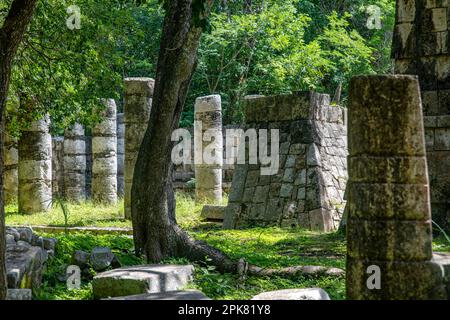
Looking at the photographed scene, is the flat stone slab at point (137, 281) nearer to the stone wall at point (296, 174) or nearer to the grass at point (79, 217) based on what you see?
the stone wall at point (296, 174)

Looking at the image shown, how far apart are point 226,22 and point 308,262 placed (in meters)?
16.4

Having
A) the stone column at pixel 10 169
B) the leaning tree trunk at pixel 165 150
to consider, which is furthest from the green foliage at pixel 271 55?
the leaning tree trunk at pixel 165 150

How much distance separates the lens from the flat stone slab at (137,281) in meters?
7.16

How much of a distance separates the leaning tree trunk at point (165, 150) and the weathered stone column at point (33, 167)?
9.64 m

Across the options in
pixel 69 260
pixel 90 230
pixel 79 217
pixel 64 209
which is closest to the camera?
pixel 69 260

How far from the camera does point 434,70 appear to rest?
1187 centimetres

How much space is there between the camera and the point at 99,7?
1401 centimetres

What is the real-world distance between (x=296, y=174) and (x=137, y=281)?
287 inches

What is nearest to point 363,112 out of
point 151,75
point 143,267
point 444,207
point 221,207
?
point 143,267

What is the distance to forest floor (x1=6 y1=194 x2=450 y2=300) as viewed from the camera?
793 centimetres

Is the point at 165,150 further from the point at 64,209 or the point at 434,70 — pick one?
the point at 434,70

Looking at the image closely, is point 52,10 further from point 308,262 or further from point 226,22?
point 226,22

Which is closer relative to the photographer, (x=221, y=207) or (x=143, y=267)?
(x=143, y=267)

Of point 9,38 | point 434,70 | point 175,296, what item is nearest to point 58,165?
point 434,70
